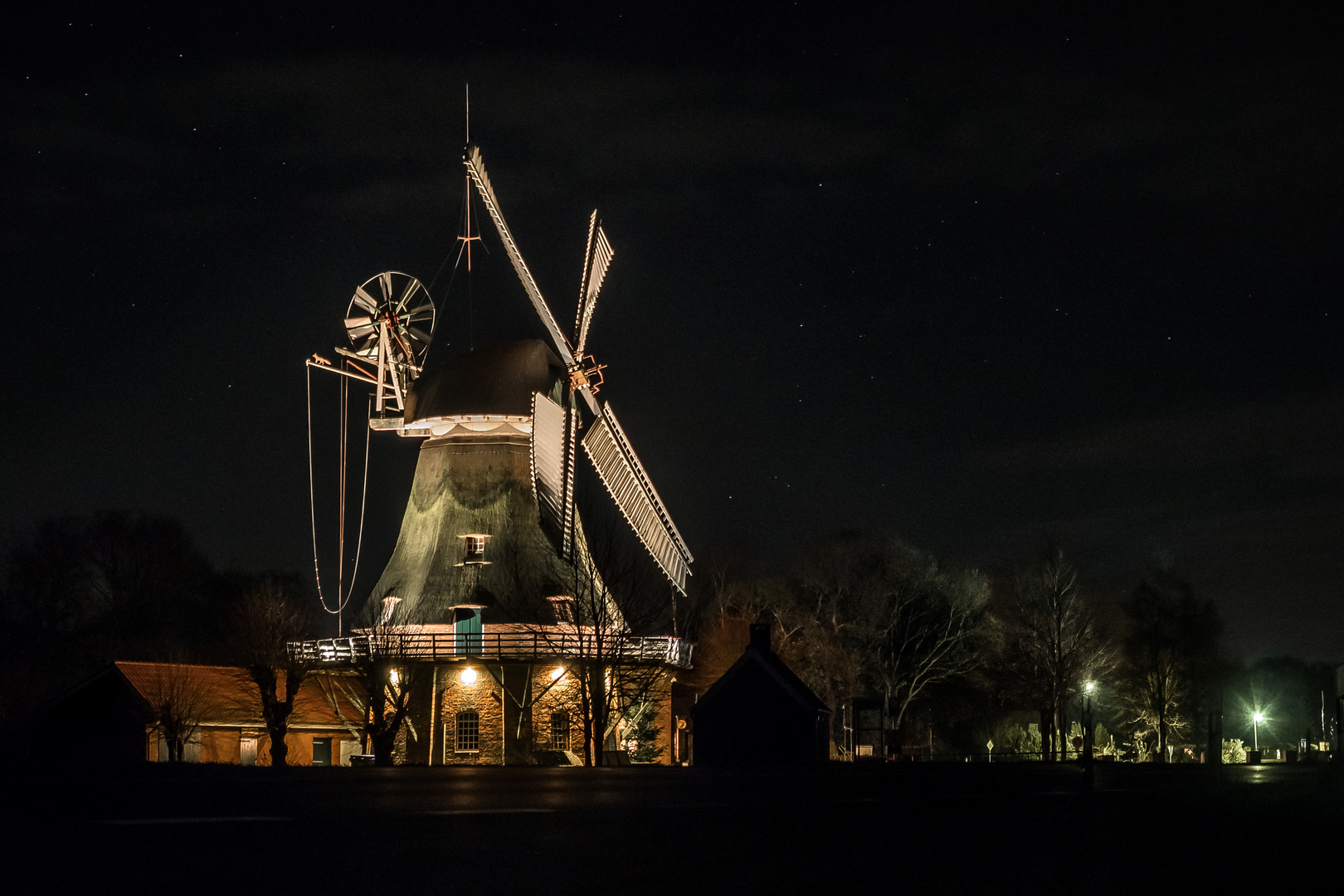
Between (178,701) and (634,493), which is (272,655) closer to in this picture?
(178,701)

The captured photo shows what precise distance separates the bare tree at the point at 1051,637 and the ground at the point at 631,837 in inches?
2062

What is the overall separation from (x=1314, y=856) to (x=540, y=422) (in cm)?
3804

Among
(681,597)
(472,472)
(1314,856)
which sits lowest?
(1314,856)

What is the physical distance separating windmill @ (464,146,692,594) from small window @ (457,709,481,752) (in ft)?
20.0

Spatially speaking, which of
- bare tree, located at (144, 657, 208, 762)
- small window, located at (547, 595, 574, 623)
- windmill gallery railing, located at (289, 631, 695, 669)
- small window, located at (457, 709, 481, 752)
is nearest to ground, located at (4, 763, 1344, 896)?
windmill gallery railing, located at (289, 631, 695, 669)

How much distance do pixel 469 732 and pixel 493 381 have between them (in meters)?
11.8

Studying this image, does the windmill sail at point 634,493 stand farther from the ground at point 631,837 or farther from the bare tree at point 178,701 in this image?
the ground at point 631,837

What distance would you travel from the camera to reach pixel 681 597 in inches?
2264

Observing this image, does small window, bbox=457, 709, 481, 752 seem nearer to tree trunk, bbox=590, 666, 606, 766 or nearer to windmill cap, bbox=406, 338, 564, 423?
tree trunk, bbox=590, 666, 606, 766

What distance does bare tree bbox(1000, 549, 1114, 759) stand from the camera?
247ft

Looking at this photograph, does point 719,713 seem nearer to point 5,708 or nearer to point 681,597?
point 681,597

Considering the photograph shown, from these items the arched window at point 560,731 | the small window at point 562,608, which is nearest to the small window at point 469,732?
the arched window at point 560,731

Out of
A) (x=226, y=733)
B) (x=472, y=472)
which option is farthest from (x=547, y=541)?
(x=226, y=733)

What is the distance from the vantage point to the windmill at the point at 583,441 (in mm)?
49875
